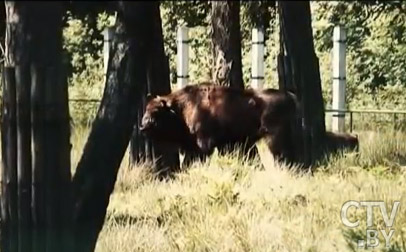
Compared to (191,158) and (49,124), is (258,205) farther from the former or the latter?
(49,124)

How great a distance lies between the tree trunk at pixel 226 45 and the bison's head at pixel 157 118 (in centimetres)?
58

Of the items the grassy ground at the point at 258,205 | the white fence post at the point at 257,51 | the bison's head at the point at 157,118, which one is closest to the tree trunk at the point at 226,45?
the white fence post at the point at 257,51

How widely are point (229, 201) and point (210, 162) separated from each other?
1.83 m

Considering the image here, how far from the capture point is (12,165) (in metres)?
4.53

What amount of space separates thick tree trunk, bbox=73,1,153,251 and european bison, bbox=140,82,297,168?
3.31 metres

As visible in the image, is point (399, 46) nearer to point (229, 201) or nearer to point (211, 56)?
point (229, 201)

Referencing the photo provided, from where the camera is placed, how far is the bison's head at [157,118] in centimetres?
775

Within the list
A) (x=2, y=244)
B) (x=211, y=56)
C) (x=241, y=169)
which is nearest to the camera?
(x=2, y=244)

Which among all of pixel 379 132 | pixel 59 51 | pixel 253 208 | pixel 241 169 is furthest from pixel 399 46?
pixel 59 51

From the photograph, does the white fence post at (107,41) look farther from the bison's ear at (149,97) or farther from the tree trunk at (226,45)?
the bison's ear at (149,97)

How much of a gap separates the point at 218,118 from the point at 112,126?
4.30 meters

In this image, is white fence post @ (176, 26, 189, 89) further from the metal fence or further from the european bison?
the metal fence

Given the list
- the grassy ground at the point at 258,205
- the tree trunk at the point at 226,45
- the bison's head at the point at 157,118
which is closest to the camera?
the grassy ground at the point at 258,205

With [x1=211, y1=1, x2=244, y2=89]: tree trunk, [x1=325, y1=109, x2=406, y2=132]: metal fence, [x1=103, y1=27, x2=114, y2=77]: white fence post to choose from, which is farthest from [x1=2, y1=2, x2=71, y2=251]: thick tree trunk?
[x1=325, y1=109, x2=406, y2=132]: metal fence
